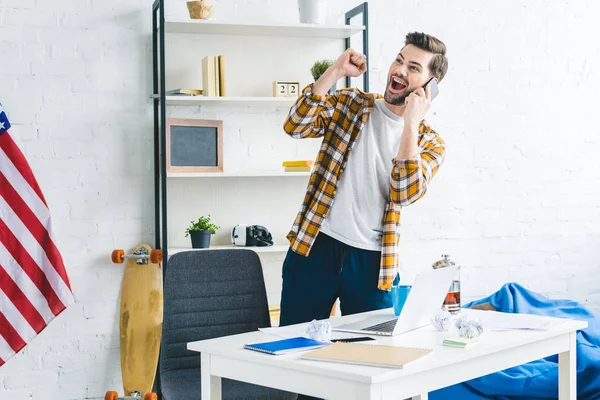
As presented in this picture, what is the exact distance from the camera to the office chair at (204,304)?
2.80 metres

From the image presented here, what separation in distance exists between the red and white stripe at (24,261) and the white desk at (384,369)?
1.44 meters

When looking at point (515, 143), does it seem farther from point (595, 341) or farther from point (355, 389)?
point (355, 389)

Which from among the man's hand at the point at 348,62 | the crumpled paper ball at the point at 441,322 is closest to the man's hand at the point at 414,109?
the man's hand at the point at 348,62

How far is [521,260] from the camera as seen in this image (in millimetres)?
4414

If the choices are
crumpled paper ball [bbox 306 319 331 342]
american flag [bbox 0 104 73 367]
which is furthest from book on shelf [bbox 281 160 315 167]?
crumpled paper ball [bbox 306 319 331 342]

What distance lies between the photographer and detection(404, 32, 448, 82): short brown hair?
2.80m

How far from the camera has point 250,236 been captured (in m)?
3.67

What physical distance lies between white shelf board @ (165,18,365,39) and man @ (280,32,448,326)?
0.88 m

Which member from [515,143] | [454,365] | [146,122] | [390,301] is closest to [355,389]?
[454,365]

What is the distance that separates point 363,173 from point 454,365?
968 mm

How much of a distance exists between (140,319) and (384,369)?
6.70 feet

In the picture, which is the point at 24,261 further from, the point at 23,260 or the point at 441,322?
the point at 441,322

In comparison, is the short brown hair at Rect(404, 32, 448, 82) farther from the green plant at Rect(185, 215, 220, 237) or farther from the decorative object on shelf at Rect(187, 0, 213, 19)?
the green plant at Rect(185, 215, 220, 237)

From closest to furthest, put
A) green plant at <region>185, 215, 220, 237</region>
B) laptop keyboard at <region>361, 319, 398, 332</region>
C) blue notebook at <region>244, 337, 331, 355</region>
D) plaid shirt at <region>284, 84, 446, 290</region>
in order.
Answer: blue notebook at <region>244, 337, 331, 355</region>
laptop keyboard at <region>361, 319, 398, 332</region>
plaid shirt at <region>284, 84, 446, 290</region>
green plant at <region>185, 215, 220, 237</region>
